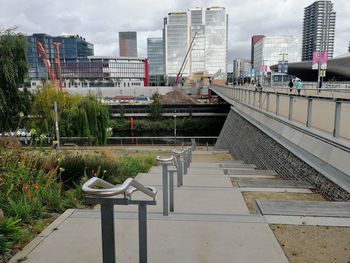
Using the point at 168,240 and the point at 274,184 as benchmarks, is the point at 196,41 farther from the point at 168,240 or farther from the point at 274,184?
the point at 168,240

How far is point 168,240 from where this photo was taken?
3.62 meters

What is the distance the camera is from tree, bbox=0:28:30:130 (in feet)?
70.0

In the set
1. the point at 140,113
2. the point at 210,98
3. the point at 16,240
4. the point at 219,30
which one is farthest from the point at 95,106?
the point at 219,30

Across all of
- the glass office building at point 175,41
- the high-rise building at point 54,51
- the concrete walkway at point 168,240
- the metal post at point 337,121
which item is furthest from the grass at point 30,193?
the glass office building at point 175,41

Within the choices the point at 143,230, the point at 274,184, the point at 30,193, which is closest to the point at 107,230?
the point at 143,230

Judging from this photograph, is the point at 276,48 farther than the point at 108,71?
No

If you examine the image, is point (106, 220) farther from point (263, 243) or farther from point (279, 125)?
point (279, 125)

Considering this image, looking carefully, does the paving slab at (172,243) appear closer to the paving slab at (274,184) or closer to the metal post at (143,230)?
the metal post at (143,230)

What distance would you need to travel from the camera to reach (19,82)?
2277 centimetres

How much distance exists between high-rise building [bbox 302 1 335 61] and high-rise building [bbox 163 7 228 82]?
8014 cm

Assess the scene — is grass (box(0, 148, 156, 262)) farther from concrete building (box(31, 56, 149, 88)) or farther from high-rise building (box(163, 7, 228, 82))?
high-rise building (box(163, 7, 228, 82))

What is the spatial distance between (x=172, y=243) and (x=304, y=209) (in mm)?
2150

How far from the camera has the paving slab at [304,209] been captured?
4.32 m

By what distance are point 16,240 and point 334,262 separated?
361cm
